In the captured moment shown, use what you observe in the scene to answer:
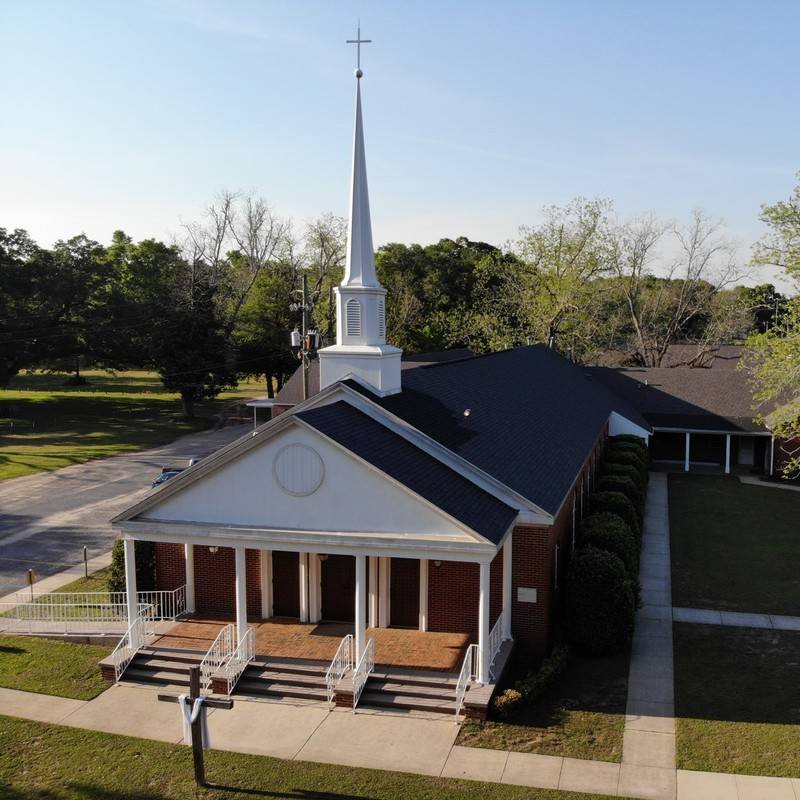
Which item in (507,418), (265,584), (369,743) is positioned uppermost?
(507,418)

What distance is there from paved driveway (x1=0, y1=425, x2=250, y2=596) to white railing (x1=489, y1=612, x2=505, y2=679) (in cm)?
1387

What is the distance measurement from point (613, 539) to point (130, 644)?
37.7ft

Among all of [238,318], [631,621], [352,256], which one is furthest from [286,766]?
[238,318]

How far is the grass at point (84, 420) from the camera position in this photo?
144 ft

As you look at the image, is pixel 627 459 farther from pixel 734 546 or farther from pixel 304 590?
pixel 304 590

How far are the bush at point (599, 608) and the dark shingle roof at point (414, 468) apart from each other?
2667mm

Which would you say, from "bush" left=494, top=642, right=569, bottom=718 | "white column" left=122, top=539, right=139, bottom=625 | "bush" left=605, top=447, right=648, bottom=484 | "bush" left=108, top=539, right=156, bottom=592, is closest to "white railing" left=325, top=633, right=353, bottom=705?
"bush" left=494, top=642, right=569, bottom=718

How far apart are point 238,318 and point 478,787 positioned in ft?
179

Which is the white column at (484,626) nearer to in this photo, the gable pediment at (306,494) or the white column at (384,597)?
the gable pediment at (306,494)

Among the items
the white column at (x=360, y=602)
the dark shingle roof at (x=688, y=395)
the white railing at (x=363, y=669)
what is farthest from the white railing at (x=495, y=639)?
the dark shingle roof at (x=688, y=395)

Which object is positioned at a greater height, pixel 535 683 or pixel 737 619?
pixel 535 683

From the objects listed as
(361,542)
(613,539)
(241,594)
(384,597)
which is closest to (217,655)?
(241,594)

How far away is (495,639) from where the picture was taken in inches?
635

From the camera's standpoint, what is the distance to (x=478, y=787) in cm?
1241
